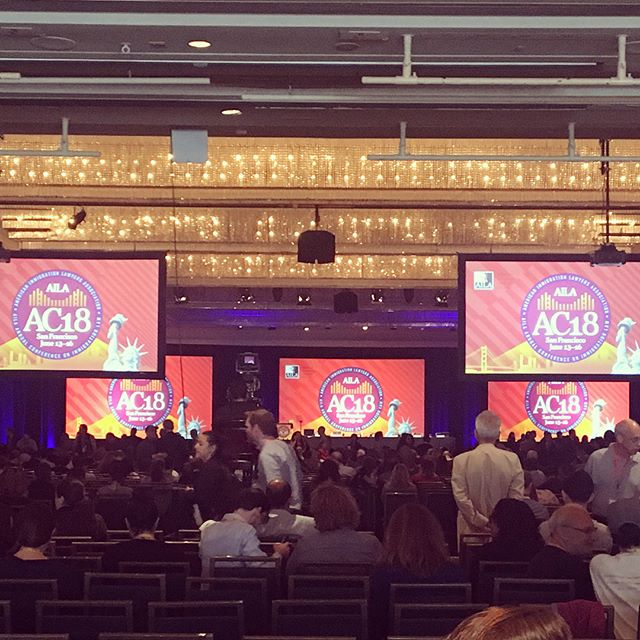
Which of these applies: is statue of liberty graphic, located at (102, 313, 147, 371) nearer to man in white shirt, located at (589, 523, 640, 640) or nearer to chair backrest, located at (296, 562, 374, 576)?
chair backrest, located at (296, 562, 374, 576)

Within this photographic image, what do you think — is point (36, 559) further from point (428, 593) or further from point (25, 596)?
point (428, 593)

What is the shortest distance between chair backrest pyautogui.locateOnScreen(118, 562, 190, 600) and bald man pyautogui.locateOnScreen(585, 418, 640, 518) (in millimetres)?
3479

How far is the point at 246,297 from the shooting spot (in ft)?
75.2

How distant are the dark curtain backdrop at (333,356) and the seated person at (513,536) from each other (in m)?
22.9

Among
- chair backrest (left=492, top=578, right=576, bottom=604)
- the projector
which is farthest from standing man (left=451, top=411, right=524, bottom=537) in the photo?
chair backrest (left=492, top=578, right=576, bottom=604)

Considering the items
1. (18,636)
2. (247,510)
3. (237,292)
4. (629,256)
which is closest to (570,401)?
(237,292)

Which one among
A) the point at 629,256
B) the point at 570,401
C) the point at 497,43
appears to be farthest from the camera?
the point at 570,401

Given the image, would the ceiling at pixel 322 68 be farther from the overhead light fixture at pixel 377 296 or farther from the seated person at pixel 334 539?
the overhead light fixture at pixel 377 296

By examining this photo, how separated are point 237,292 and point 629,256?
568 inches

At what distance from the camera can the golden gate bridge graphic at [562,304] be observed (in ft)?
35.0

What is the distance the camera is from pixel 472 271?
10.8 metres

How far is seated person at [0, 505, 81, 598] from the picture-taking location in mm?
6049

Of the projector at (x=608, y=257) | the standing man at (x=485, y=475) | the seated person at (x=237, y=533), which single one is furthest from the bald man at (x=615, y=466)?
the seated person at (x=237, y=533)

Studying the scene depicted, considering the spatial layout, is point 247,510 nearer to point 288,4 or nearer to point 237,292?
point 288,4
